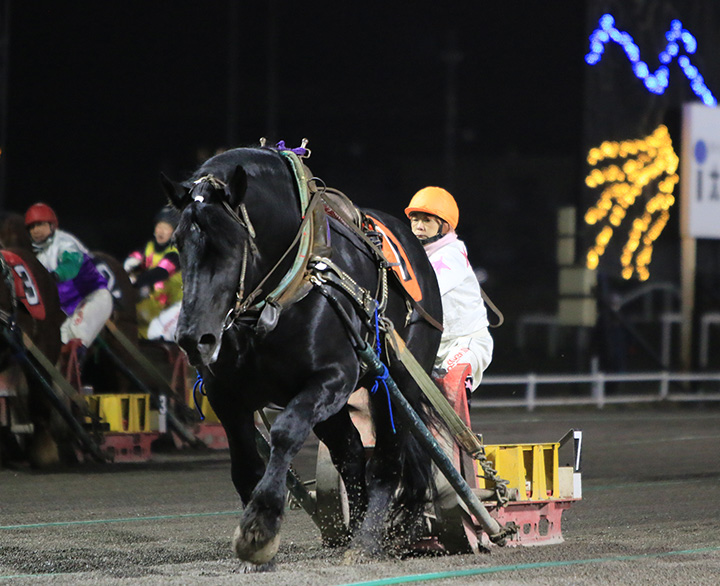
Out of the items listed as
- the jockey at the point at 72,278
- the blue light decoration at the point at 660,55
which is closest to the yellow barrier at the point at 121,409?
the jockey at the point at 72,278

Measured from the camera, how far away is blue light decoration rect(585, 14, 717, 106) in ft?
50.0

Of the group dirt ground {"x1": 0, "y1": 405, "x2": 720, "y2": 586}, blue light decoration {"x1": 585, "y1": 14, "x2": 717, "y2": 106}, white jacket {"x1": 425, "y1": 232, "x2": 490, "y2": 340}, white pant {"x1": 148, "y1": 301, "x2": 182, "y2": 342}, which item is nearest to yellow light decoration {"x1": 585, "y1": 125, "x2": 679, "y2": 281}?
blue light decoration {"x1": 585, "y1": 14, "x2": 717, "y2": 106}

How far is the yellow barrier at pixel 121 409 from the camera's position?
32.7 feet

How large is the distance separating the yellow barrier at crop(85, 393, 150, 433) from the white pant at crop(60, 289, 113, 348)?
2.44 feet

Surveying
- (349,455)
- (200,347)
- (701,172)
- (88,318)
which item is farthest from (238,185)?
(701,172)

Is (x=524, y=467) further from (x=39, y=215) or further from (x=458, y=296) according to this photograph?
(x=39, y=215)

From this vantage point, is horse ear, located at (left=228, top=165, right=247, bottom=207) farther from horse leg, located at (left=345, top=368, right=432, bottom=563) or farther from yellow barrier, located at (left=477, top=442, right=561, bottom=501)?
yellow barrier, located at (left=477, top=442, right=561, bottom=501)

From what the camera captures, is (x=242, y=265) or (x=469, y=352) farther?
(x=469, y=352)

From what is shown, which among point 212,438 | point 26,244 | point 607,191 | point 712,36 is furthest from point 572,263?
point 26,244

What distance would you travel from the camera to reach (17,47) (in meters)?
17.3

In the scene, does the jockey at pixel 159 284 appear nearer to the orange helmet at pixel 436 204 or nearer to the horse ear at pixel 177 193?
the orange helmet at pixel 436 204

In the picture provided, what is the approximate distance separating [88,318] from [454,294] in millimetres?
5158

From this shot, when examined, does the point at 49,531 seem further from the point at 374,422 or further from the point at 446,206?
the point at 446,206

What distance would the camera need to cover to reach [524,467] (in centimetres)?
595
